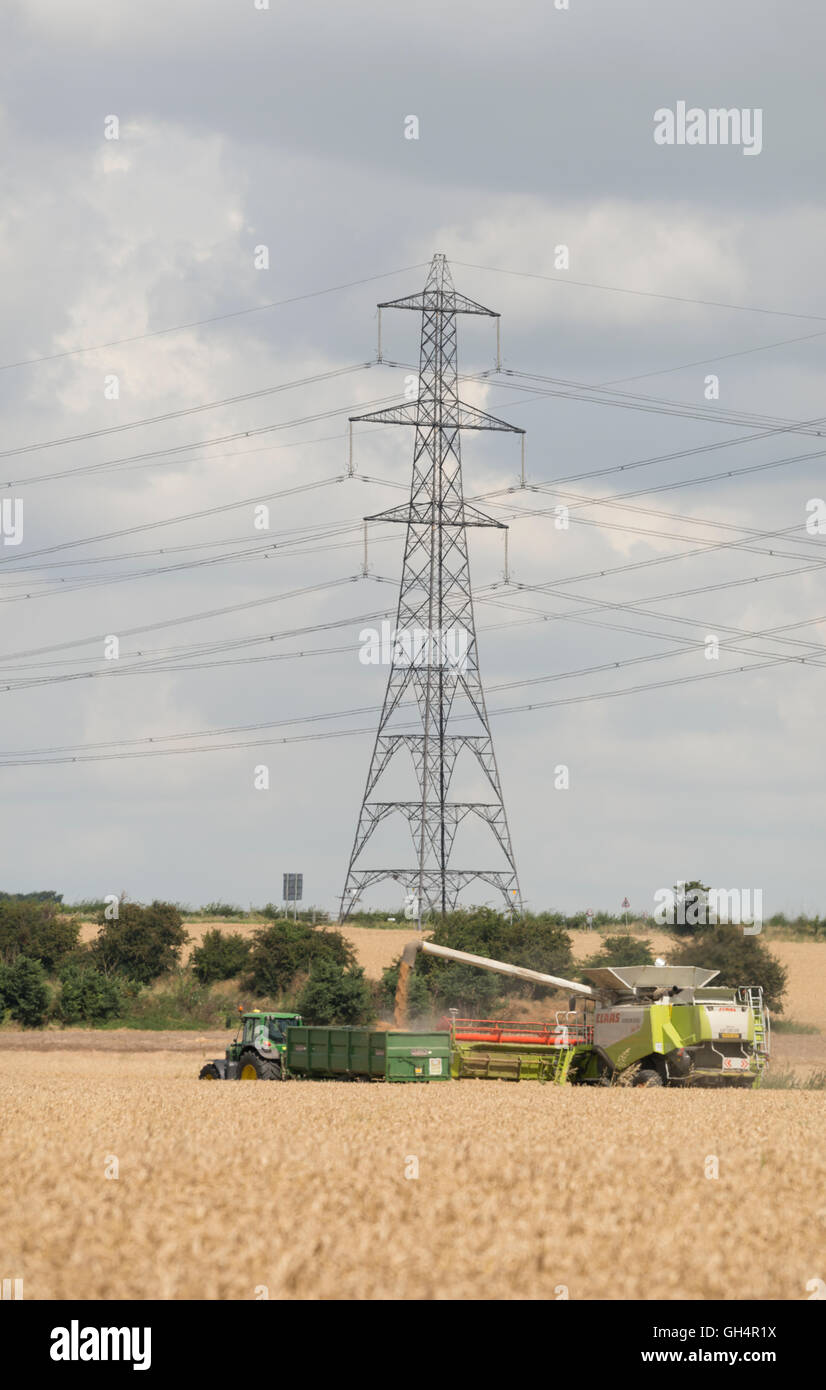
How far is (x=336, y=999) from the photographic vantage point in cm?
5562

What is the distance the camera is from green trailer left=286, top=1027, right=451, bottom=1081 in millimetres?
34312

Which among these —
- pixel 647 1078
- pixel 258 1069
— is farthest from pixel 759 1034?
pixel 258 1069

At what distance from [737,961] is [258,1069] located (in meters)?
30.1

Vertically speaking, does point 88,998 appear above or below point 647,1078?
below

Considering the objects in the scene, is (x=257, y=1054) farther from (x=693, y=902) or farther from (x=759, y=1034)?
(x=693, y=902)

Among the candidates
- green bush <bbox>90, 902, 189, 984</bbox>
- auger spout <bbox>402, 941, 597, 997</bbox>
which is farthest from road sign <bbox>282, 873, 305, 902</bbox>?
auger spout <bbox>402, 941, 597, 997</bbox>

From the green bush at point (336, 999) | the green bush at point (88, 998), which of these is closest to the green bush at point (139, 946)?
the green bush at point (88, 998)

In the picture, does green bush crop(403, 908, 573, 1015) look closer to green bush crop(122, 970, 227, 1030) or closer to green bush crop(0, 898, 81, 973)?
green bush crop(122, 970, 227, 1030)

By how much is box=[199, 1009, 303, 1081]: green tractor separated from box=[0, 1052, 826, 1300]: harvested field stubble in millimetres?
12863

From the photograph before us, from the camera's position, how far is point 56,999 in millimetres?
64500

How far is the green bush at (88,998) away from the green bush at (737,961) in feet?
77.7

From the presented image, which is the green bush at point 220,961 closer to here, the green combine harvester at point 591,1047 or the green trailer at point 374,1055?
the green combine harvester at point 591,1047
